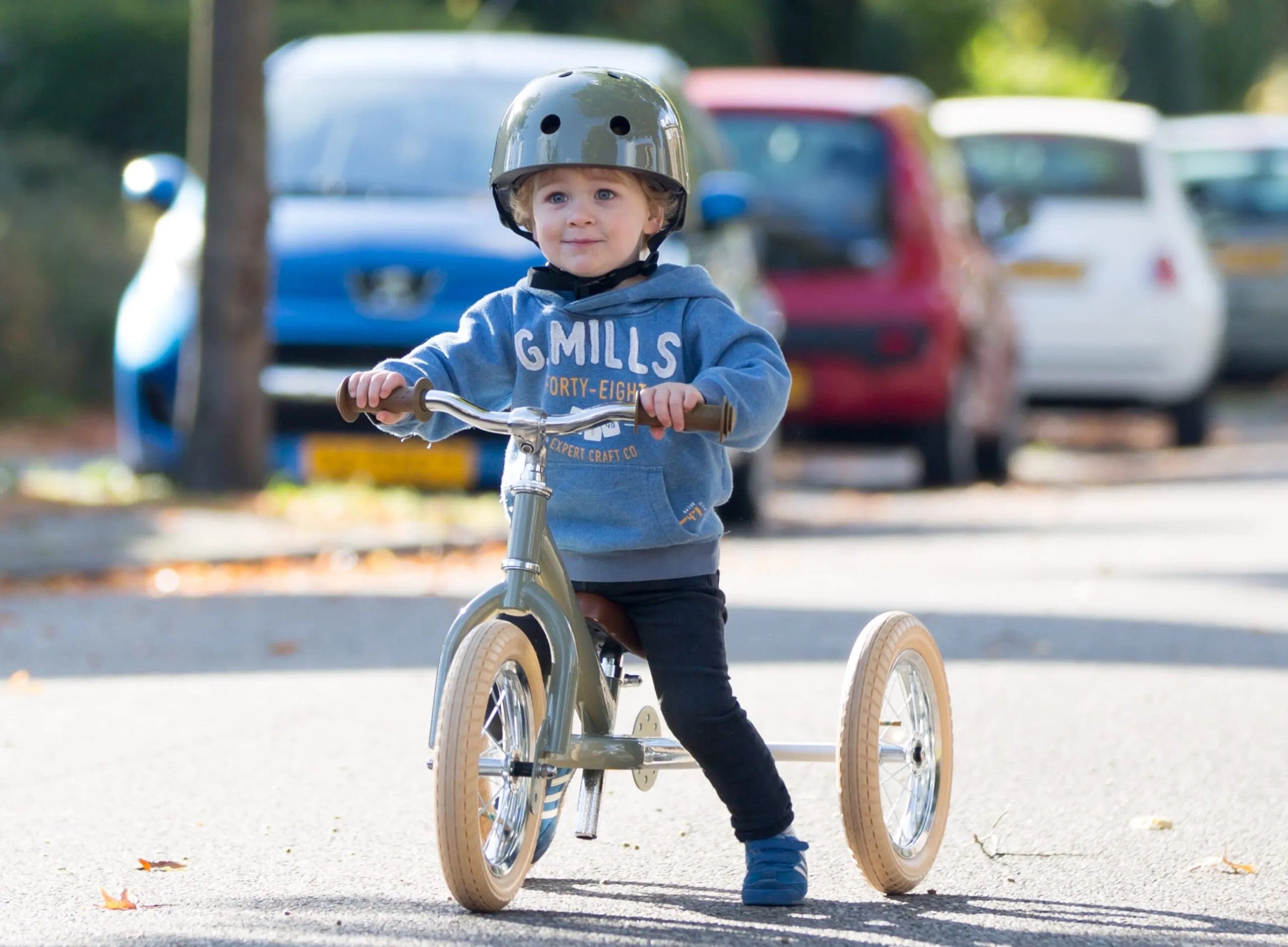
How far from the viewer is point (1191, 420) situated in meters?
17.1

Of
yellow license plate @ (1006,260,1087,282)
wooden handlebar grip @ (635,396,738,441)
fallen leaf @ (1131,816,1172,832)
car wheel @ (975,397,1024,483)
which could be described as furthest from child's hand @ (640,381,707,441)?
yellow license plate @ (1006,260,1087,282)

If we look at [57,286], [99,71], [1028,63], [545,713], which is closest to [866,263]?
[57,286]

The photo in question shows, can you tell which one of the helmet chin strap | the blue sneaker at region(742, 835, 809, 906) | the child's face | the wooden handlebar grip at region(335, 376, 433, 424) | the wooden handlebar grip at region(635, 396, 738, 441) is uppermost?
the child's face

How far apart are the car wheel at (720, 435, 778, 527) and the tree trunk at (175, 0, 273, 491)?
209 cm

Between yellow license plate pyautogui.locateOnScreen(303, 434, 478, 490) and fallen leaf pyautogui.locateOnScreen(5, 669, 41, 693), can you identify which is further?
yellow license plate pyautogui.locateOnScreen(303, 434, 478, 490)

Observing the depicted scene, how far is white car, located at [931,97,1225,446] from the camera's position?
50.0ft

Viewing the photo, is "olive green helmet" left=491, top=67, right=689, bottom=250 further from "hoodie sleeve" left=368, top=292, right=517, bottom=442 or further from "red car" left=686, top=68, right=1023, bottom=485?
"red car" left=686, top=68, right=1023, bottom=485

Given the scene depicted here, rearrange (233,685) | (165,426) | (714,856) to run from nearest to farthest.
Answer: (714,856)
(233,685)
(165,426)

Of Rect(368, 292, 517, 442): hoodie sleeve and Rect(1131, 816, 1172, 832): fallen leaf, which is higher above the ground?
Rect(368, 292, 517, 442): hoodie sleeve

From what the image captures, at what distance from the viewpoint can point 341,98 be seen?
11.8 meters

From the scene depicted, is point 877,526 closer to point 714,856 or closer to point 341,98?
point 341,98

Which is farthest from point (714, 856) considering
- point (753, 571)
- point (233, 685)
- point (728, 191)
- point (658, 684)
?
point (728, 191)

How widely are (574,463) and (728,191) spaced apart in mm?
6356

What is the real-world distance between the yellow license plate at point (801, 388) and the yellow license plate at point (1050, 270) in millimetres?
3170
